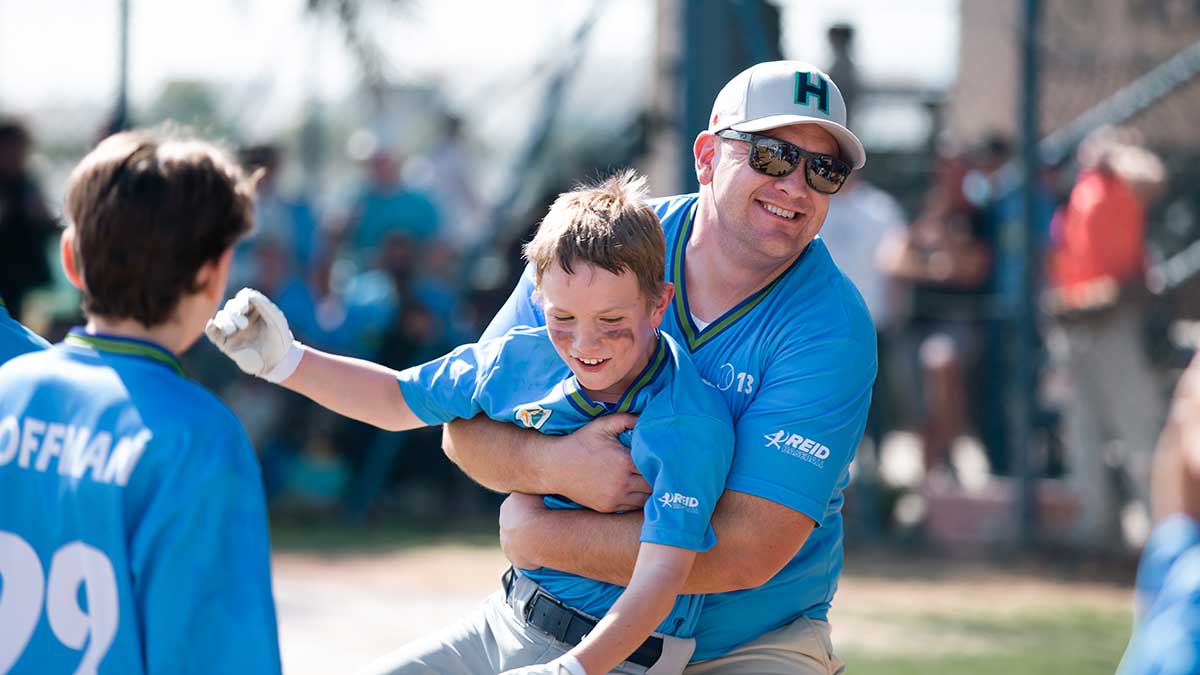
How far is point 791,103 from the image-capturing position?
3.14 meters

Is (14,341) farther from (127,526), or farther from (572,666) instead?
(572,666)

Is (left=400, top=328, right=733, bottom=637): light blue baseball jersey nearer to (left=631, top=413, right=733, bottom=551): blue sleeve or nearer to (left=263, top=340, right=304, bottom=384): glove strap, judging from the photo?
(left=631, top=413, right=733, bottom=551): blue sleeve

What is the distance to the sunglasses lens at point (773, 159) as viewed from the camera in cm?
316

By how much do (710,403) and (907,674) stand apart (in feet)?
11.6

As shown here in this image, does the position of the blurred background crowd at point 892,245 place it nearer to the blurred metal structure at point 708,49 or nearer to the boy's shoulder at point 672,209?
the blurred metal structure at point 708,49

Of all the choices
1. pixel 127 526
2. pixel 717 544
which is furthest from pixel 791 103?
pixel 127 526

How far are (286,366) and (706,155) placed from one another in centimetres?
106

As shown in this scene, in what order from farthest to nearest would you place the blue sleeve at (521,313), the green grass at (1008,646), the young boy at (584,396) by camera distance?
the green grass at (1008,646) → the blue sleeve at (521,313) → the young boy at (584,396)

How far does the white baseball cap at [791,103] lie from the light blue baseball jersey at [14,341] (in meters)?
1.54

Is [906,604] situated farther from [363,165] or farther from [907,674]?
[363,165]

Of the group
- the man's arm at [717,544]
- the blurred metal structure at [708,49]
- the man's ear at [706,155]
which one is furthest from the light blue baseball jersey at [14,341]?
the blurred metal structure at [708,49]

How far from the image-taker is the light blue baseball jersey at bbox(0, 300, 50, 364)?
9.80ft

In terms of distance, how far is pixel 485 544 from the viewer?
8.62 meters

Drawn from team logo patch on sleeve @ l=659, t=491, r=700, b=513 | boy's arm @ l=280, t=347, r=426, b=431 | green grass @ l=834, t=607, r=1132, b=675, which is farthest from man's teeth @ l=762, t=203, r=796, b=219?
green grass @ l=834, t=607, r=1132, b=675
